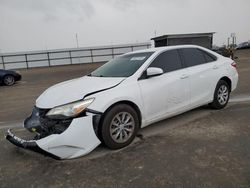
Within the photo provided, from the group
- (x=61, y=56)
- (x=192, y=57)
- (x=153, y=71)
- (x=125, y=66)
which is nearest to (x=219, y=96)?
(x=192, y=57)

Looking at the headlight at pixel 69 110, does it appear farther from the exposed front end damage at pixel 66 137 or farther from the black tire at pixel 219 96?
the black tire at pixel 219 96

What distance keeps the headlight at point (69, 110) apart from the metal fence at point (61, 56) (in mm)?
26256

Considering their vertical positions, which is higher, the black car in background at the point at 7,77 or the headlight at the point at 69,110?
the headlight at the point at 69,110

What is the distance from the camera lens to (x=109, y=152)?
3588mm

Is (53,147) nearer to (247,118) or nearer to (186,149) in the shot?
(186,149)

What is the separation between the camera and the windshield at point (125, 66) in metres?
4.19

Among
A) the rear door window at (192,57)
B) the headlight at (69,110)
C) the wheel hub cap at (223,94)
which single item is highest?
the rear door window at (192,57)

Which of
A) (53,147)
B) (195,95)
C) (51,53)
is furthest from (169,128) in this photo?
(51,53)

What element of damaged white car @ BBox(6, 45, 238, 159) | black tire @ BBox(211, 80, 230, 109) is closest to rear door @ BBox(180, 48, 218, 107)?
damaged white car @ BBox(6, 45, 238, 159)

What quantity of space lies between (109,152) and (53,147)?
829mm

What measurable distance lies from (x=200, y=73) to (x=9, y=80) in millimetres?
11999

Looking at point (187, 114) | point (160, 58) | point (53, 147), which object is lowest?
point (187, 114)

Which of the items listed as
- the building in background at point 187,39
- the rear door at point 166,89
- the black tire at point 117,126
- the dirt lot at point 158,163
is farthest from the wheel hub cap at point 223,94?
the building in background at point 187,39

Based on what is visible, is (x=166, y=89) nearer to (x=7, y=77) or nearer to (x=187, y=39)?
(x=7, y=77)
